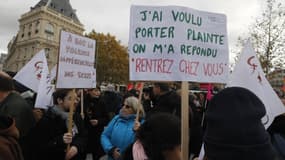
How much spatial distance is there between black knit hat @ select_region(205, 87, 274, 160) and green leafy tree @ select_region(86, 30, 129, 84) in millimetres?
44228

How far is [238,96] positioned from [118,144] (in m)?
2.35

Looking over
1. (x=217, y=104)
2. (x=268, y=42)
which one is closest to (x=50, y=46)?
(x=268, y=42)

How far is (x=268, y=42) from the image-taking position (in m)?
16.4

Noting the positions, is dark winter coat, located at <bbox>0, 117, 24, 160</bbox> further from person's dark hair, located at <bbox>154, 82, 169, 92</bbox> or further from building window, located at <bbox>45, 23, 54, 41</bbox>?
building window, located at <bbox>45, 23, 54, 41</bbox>

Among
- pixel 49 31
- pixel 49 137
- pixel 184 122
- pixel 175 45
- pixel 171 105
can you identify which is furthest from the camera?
pixel 49 31

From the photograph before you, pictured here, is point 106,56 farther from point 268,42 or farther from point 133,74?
point 133,74

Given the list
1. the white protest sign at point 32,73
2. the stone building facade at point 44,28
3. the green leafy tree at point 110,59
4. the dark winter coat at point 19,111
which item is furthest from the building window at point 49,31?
the dark winter coat at point 19,111

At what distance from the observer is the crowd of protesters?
119 centimetres

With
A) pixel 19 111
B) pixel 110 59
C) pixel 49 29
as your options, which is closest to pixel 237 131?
pixel 19 111

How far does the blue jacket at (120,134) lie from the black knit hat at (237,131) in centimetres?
220

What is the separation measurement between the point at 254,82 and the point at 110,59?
4369 cm

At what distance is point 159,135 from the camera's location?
1.77m

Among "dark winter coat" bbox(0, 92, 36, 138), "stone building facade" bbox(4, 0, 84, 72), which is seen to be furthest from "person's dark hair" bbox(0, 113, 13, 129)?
"stone building facade" bbox(4, 0, 84, 72)

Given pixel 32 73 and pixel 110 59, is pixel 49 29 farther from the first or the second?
pixel 32 73
